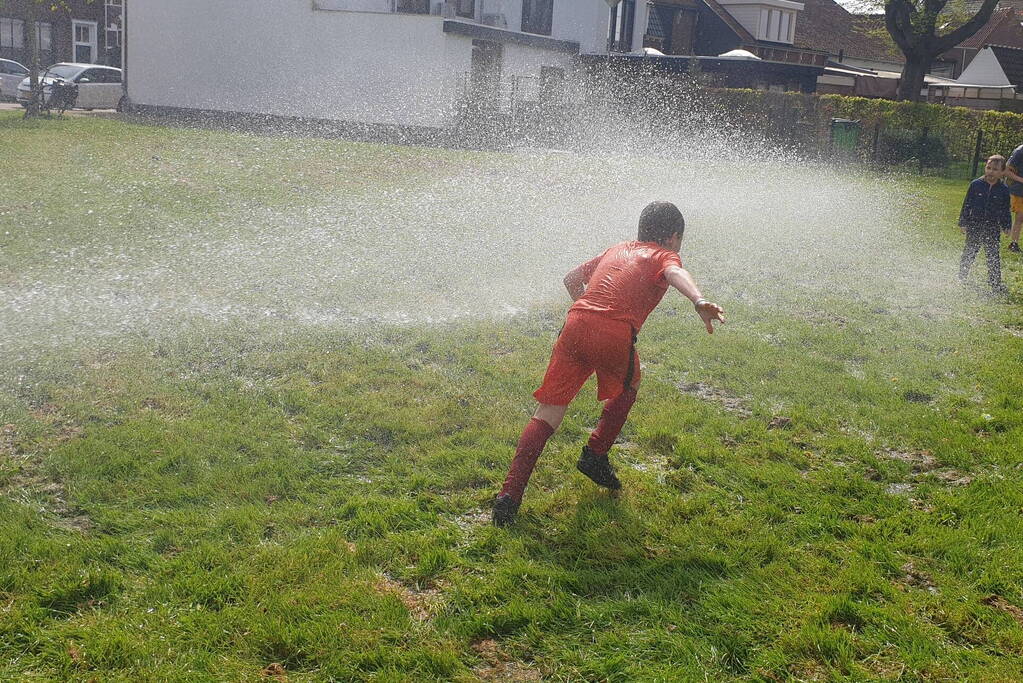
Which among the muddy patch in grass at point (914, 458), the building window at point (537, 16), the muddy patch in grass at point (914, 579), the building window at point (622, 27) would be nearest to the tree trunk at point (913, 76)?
the building window at point (622, 27)

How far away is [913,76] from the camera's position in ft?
112

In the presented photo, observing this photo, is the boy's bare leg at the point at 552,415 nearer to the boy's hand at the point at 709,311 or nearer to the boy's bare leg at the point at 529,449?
the boy's bare leg at the point at 529,449

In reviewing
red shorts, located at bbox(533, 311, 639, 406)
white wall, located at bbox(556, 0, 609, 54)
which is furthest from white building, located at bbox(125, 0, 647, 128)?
red shorts, located at bbox(533, 311, 639, 406)

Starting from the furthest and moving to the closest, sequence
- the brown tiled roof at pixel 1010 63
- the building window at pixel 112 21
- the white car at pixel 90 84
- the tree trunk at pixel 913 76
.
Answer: the brown tiled roof at pixel 1010 63, the building window at pixel 112 21, the tree trunk at pixel 913 76, the white car at pixel 90 84

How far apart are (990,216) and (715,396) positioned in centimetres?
552

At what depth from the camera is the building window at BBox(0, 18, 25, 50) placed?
1695 inches

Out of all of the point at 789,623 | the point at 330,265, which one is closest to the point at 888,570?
the point at 789,623

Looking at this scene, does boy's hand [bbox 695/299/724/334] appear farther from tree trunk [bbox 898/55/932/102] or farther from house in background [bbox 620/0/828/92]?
house in background [bbox 620/0/828/92]

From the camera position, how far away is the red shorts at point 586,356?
4602 mm

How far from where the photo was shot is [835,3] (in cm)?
5578

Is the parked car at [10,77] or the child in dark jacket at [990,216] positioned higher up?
the parked car at [10,77]

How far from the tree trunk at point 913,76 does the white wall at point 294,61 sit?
53.1ft

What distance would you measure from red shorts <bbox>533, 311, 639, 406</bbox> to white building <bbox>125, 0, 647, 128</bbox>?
2391 cm

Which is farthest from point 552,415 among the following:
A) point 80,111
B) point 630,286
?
point 80,111
